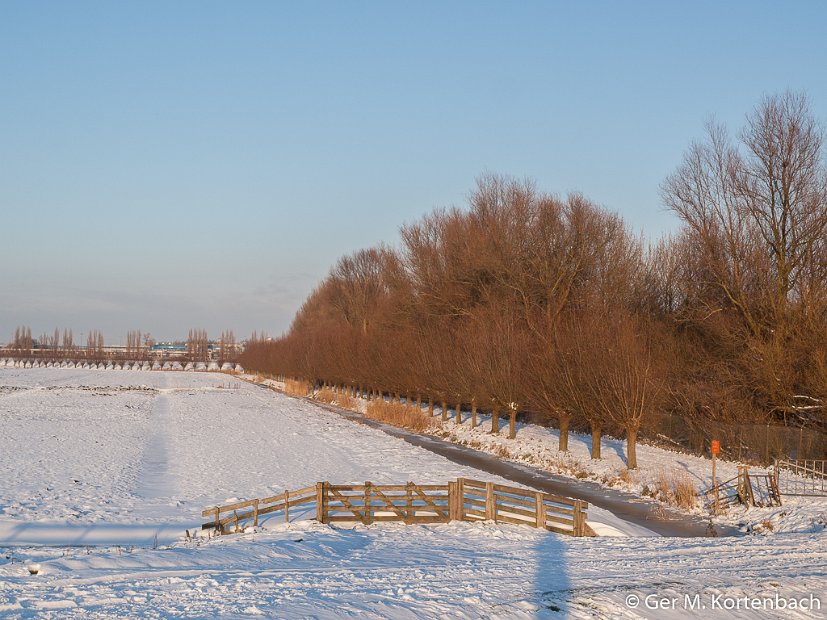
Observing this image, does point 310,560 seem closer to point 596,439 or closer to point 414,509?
point 414,509

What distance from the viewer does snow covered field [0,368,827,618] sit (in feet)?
36.1

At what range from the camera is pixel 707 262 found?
3819 centimetres

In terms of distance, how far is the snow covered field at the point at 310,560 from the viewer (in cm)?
1099

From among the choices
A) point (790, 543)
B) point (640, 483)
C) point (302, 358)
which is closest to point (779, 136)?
point (640, 483)

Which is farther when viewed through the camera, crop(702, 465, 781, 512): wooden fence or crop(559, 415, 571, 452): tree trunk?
crop(559, 415, 571, 452): tree trunk

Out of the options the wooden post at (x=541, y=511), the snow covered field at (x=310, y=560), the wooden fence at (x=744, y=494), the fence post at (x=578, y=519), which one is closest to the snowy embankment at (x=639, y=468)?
the wooden fence at (x=744, y=494)

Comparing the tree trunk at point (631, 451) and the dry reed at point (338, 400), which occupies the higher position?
the tree trunk at point (631, 451)

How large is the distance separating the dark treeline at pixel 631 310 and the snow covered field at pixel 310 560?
29.1 ft

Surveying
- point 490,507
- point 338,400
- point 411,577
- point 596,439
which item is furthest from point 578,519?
point 338,400

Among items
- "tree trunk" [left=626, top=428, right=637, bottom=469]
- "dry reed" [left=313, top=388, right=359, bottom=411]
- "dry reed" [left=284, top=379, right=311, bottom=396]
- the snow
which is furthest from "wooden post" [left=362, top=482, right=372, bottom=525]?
"dry reed" [left=284, top=379, right=311, bottom=396]

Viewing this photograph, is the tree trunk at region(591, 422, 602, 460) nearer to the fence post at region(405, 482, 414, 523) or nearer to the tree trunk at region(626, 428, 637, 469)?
the tree trunk at region(626, 428, 637, 469)

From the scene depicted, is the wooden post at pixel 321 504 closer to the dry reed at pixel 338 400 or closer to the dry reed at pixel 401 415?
the dry reed at pixel 401 415

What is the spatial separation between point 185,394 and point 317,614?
75.4 metres

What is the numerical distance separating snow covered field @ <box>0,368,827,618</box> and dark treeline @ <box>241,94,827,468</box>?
8.87 m
